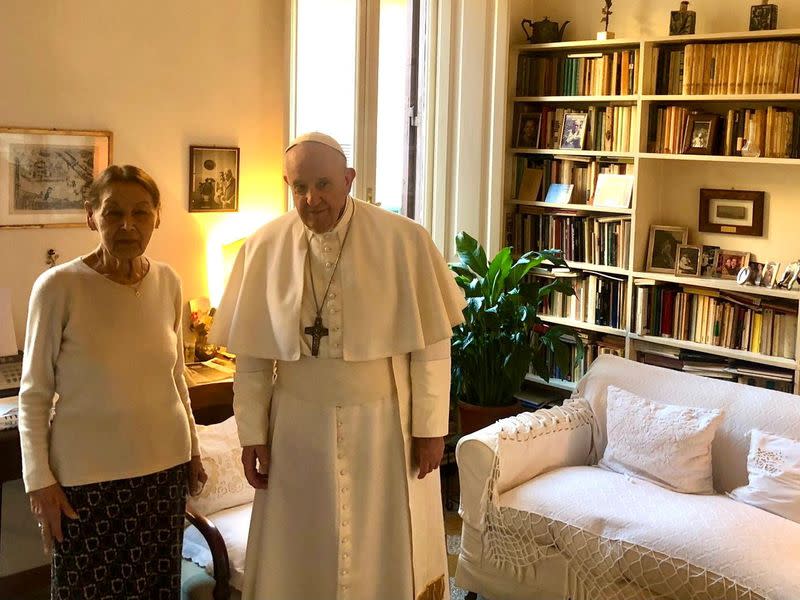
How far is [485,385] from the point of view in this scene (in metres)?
4.10

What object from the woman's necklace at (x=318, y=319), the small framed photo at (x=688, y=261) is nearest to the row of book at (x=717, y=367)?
the small framed photo at (x=688, y=261)

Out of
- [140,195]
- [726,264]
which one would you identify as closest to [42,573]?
[140,195]

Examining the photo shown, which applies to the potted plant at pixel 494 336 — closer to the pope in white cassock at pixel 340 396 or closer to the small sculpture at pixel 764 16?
the small sculpture at pixel 764 16

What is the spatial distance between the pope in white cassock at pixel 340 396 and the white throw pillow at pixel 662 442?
1177 millimetres

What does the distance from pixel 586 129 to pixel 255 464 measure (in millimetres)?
2935

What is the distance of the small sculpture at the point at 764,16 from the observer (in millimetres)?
3908

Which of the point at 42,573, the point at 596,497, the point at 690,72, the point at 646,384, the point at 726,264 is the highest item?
the point at 690,72

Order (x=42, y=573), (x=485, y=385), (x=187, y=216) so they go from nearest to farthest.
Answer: (x=42, y=573) → (x=187, y=216) → (x=485, y=385)

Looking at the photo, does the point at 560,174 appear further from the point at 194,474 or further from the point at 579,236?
the point at 194,474

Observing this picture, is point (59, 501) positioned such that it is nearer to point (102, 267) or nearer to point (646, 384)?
point (102, 267)

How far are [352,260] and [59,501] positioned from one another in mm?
868

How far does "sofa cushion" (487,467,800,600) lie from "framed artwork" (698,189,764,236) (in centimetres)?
161

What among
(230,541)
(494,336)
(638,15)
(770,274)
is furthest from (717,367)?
(230,541)

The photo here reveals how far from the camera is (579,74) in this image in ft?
15.1
